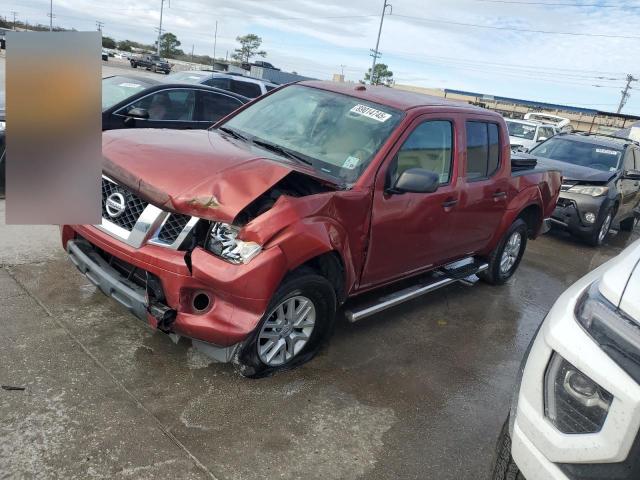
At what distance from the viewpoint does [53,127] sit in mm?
1064

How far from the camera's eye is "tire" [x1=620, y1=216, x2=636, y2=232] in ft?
36.1

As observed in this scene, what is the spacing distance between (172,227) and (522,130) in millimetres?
15288

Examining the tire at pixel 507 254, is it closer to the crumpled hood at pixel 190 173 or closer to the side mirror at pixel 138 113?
the crumpled hood at pixel 190 173

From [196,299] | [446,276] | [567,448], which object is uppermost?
[567,448]

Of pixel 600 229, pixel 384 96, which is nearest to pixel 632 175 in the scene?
pixel 600 229

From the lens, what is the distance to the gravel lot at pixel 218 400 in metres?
2.61

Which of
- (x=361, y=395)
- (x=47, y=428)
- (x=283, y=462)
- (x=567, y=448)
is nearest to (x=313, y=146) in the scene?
(x=361, y=395)

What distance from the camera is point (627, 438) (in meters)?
1.62

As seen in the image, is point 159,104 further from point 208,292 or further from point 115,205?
point 208,292

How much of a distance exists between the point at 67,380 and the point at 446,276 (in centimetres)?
326

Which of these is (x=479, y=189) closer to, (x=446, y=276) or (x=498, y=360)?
(x=446, y=276)

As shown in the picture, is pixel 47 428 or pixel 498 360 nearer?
pixel 47 428

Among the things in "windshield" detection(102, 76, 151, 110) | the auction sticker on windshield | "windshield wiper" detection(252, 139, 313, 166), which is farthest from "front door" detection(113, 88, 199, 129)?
the auction sticker on windshield

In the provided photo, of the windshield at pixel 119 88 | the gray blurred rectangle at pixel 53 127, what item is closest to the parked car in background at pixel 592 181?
the windshield at pixel 119 88
